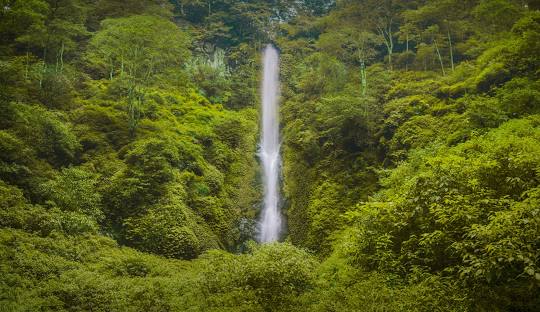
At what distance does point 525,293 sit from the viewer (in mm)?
6625

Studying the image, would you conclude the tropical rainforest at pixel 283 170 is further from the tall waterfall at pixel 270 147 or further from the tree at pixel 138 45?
the tall waterfall at pixel 270 147

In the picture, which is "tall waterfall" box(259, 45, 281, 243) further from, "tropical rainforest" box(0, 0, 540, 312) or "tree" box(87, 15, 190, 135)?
"tree" box(87, 15, 190, 135)

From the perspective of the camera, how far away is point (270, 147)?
2755 centimetres

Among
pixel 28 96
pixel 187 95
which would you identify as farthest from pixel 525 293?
pixel 187 95

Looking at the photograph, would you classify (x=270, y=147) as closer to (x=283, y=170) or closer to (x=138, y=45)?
(x=283, y=170)

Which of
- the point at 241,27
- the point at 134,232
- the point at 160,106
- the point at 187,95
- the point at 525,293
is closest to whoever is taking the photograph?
the point at 525,293

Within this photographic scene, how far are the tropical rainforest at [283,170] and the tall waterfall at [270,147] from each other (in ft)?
2.37

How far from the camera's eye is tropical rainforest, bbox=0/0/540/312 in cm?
825

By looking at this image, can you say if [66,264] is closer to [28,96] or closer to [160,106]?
[28,96]

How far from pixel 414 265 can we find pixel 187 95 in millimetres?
23547

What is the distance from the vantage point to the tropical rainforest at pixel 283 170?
27.1ft

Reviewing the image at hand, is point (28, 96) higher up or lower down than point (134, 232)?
higher up

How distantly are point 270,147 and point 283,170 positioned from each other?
14.9 feet

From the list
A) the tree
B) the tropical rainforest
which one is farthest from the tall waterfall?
the tree
